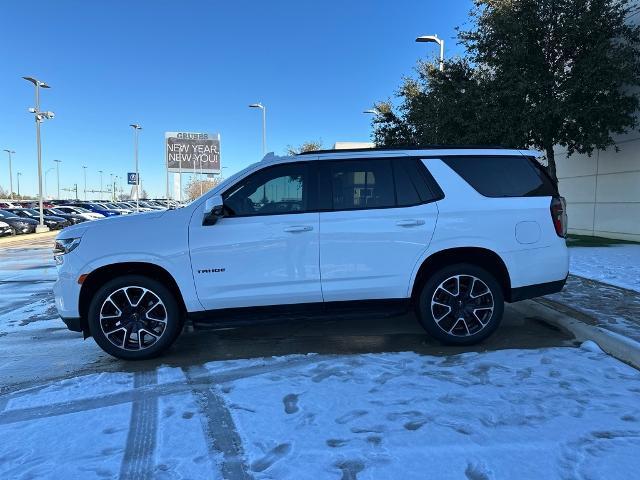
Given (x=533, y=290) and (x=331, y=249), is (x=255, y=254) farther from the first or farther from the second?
(x=533, y=290)

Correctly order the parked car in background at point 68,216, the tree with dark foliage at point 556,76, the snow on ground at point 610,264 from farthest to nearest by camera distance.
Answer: the parked car in background at point 68,216, the tree with dark foliage at point 556,76, the snow on ground at point 610,264

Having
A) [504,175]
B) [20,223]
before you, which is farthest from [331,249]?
[20,223]

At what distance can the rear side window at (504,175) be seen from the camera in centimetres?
500

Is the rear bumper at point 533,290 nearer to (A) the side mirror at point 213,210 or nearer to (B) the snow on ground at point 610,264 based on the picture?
(B) the snow on ground at point 610,264

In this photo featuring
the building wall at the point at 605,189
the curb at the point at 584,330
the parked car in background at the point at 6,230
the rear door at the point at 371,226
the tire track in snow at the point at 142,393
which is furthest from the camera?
the parked car in background at the point at 6,230

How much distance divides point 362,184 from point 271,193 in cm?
90

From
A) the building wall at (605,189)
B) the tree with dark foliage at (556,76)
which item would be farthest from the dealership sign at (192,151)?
the tree with dark foliage at (556,76)

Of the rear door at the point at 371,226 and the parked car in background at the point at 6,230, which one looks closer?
the rear door at the point at 371,226

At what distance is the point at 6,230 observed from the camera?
25906mm

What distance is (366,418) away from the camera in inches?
136

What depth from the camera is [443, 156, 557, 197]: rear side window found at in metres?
5.00

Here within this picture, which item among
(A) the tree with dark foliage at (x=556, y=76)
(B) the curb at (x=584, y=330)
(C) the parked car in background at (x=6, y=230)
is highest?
(A) the tree with dark foliage at (x=556, y=76)

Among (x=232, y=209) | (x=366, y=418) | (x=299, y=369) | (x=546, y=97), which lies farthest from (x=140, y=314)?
(x=546, y=97)

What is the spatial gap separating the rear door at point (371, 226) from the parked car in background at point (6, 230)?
2594cm
